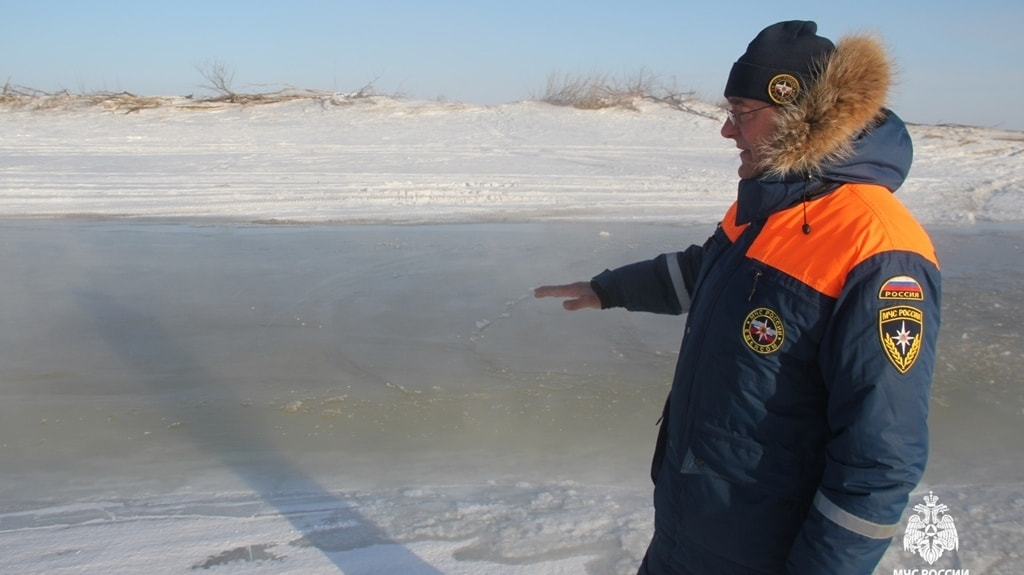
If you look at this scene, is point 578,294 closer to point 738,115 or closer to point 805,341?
point 738,115

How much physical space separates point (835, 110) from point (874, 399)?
0.55m

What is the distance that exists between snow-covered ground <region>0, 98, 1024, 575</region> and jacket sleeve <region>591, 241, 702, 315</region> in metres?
1.01

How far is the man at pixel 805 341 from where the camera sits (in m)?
1.51

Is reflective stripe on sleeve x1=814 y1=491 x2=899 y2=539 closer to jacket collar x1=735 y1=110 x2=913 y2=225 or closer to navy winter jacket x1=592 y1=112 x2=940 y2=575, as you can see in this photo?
navy winter jacket x1=592 y1=112 x2=940 y2=575

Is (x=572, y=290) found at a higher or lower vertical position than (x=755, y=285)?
lower

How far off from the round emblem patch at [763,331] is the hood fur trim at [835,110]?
29 centimetres

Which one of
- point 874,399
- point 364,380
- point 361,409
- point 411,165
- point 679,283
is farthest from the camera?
point 411,165

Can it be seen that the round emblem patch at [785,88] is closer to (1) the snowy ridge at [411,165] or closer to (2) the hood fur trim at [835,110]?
(2) the hood fur trim at [835,110]

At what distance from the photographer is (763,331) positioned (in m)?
1.63

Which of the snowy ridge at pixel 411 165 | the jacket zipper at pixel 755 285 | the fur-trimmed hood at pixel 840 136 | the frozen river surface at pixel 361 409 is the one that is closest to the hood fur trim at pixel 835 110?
the fur-trimmed hood at pixel 840 136

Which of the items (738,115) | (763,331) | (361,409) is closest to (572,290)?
(738,115)

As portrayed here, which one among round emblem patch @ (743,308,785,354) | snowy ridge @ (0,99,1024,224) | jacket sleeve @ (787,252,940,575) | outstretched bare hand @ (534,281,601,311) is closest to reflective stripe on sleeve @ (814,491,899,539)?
jacket sleeve @ (787,252,940,575)

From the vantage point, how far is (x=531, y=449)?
3861 mm

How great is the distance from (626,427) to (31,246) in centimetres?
573
